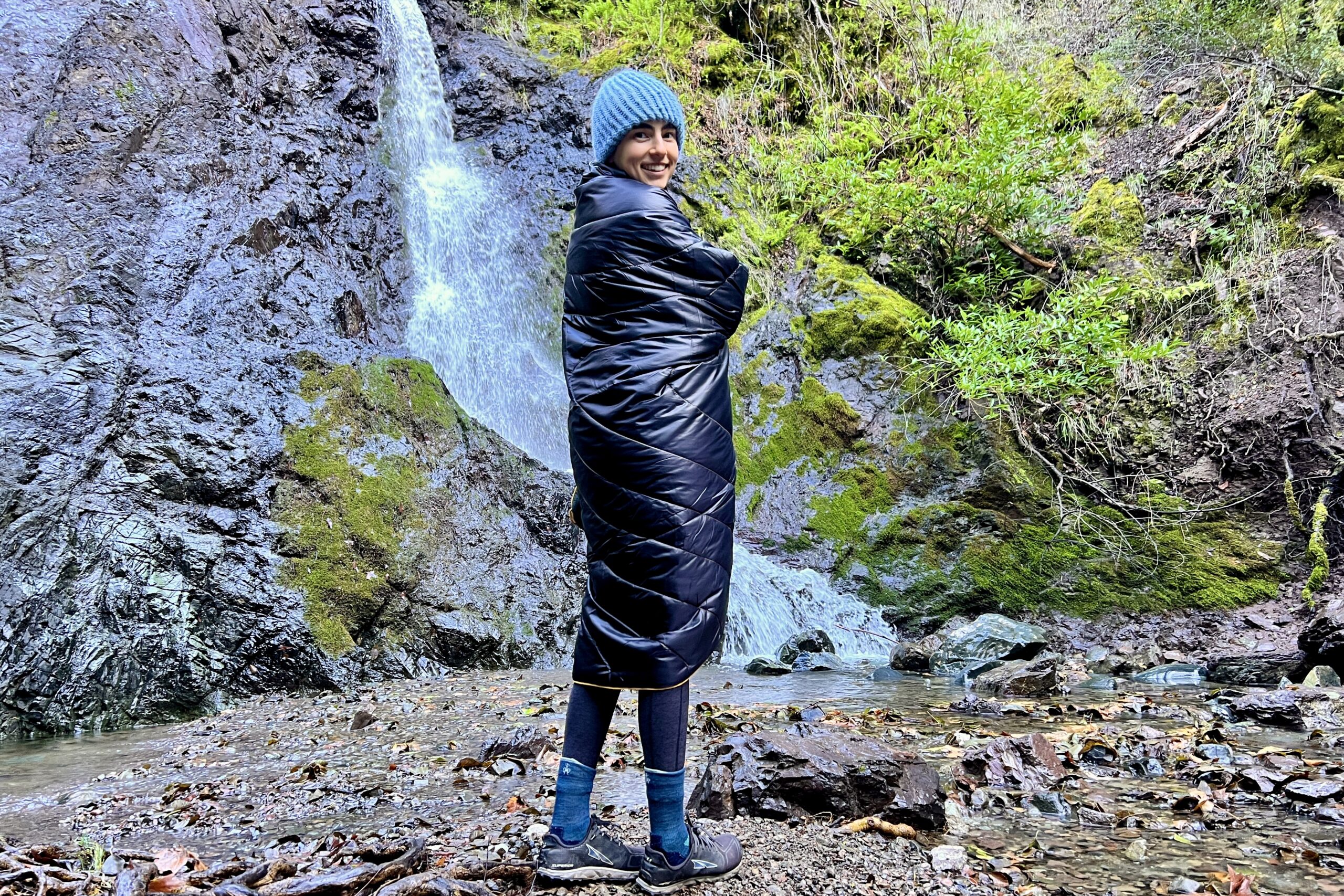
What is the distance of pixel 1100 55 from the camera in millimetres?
10734

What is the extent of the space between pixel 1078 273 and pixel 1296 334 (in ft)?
6.42

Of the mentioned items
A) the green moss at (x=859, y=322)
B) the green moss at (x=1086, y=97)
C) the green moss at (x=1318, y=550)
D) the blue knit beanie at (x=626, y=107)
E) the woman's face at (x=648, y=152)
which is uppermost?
the green moss at (x=1086, y=97)

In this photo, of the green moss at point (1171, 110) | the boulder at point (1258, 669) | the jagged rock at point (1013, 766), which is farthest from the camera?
the green moss at point (1171, 110)

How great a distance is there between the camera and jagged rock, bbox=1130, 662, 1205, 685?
17.9 feet

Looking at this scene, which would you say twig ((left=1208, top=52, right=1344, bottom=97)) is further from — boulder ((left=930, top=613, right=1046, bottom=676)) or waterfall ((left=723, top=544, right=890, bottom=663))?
A: waterfall ((left=723, top=544, right=890, bottom=663))

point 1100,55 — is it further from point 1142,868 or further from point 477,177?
point 1142,868

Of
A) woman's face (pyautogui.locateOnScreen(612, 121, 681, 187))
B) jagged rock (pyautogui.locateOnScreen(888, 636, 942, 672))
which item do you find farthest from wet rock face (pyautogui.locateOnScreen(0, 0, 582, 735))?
woman's face (pyautogui.locateOnScreen(612, 121, 681, 187))

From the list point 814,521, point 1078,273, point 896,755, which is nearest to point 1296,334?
point 1078,273

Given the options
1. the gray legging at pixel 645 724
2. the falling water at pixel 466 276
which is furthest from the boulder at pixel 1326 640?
the falling water at pixel 466 276

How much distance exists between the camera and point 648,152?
237cm

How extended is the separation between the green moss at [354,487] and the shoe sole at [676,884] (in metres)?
4.23

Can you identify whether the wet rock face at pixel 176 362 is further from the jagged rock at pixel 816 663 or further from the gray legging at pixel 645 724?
the gray legging at pixel 645 724

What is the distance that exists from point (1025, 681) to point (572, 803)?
385cm

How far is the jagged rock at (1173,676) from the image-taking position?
17.9ft
